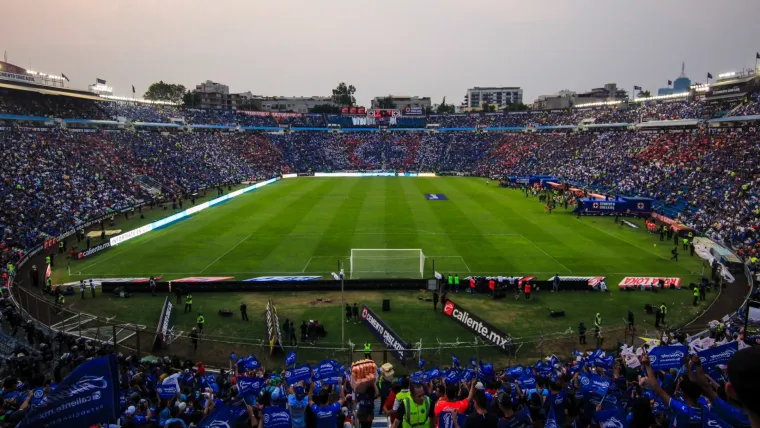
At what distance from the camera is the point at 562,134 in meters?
95.4

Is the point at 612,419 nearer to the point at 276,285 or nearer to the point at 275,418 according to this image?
the point at 275,418

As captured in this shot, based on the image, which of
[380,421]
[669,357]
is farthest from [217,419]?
[669,357]

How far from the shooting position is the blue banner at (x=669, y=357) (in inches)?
387

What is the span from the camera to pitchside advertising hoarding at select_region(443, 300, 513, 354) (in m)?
19.5

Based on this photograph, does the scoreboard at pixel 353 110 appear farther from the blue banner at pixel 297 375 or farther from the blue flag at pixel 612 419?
the blue flag at pixel 612 419

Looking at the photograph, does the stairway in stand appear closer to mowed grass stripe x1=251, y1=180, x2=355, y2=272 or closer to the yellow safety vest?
the yellow safety vest

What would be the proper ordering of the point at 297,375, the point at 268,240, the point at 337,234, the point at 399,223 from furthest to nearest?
the point at 399,223 → the point at 337,234 → the point at 268,240 → the point at 297,375

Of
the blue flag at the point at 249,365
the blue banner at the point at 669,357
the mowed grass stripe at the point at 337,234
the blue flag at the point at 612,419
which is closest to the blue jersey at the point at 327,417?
the blue flag at the point at 612,419

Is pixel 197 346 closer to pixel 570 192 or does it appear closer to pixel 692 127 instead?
pixel 570 192

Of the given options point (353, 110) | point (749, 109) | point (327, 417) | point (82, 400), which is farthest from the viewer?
point (353, 110)

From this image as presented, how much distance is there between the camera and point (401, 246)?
121ft

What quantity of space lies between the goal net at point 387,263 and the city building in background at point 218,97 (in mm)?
119482

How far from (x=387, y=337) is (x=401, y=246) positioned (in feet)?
56.2

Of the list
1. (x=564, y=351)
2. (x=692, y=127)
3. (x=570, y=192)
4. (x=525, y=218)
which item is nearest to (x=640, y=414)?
(x=564, y=351)
